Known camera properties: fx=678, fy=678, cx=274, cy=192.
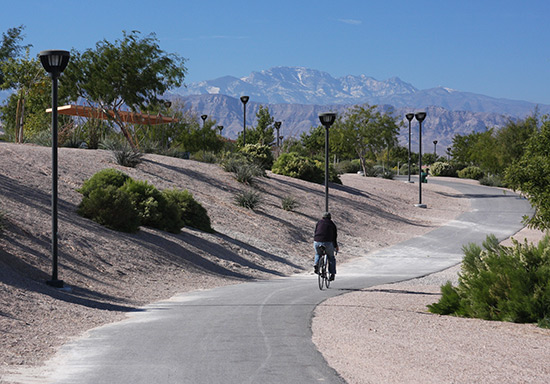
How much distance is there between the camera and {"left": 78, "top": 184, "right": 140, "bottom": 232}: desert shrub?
19203mm

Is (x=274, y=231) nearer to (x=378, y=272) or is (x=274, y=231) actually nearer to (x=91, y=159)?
(x=378, y=272)

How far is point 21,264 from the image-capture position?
1382 centimetres

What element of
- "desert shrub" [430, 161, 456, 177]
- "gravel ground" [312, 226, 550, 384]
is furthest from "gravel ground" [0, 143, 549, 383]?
"desert shrub" [430, 161, 456, 177]

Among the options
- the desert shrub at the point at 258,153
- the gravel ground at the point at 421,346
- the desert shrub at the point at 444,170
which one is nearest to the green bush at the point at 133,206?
the gravel ground at the point at 421,346

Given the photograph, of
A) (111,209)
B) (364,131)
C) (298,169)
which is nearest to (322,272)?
(111,209)

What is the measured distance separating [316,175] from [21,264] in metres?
29.3

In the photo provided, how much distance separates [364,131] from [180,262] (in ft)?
135

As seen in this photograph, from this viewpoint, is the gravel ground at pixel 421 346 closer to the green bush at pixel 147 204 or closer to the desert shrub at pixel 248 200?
the green bush at pixel 147 204

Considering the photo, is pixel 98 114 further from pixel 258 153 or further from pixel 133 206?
pixel 133 206

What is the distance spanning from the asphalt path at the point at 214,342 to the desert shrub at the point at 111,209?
14.3ft

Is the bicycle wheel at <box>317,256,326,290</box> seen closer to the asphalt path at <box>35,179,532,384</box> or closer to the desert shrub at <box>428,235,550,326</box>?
the asphalt path at <box>35,179,532,384</box>

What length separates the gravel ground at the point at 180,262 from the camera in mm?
8789

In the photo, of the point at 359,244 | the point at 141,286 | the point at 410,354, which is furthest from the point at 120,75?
the point at 410,354

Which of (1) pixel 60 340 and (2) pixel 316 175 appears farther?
(2) pixel 316 175
